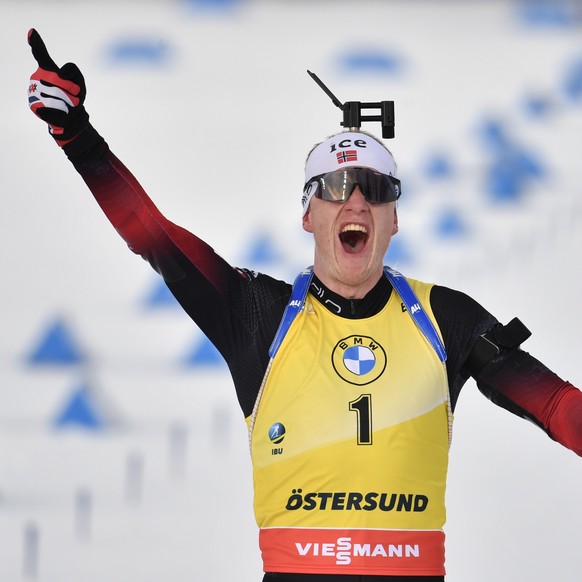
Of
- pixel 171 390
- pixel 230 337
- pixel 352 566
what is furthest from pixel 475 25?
pixel 352 566

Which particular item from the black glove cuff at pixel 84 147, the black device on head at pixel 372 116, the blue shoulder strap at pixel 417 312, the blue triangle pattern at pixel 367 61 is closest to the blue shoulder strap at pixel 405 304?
the blue shoulder strap at pixel 417 312

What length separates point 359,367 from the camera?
2613mm

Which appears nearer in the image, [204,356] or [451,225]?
[204,356]

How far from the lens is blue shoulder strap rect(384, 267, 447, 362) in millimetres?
2650

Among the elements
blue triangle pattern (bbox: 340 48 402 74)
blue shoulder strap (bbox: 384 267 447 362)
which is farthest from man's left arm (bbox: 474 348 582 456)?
blue triangle pattern (bbox: 340 48 402 74)

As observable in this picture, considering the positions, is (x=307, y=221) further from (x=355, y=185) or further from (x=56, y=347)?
(x=56, y=347)

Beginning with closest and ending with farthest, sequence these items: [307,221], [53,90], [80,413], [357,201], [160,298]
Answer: [53,90], [357,201], [307,221], [80,413], [160,298]

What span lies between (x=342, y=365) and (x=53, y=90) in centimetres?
87

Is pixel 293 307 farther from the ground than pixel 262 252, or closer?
closer

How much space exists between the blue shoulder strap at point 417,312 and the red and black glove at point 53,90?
837mm

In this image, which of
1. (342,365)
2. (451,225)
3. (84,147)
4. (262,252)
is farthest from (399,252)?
(84,147)

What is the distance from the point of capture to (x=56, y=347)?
14.2 feet

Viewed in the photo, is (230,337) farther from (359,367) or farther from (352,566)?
(352,566)

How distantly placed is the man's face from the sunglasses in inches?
0.5
